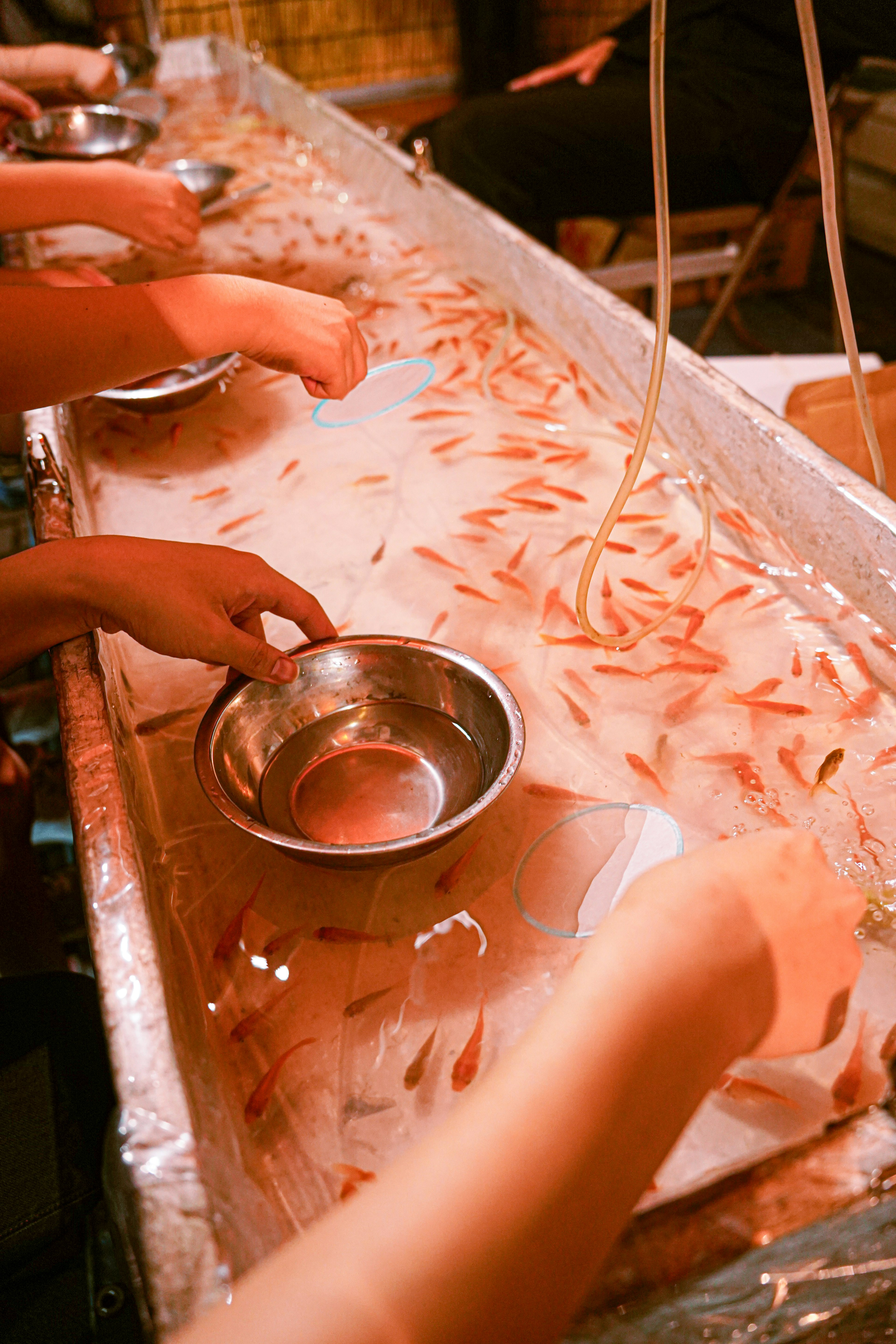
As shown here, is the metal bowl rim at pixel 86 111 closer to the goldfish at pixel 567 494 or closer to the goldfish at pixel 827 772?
the goldfish at pixel 567 494

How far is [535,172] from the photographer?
116 inches

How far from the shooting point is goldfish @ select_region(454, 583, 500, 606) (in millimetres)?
1294

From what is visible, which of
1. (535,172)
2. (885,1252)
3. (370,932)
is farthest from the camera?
(535,172)

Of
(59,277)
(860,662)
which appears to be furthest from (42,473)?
(860,662)

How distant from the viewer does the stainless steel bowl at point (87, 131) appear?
2.62 metres

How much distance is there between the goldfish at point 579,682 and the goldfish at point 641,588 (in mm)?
192

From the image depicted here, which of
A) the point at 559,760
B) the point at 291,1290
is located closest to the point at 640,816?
the point at 559,760

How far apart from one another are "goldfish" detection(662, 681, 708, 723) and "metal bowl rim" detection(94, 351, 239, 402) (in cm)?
107

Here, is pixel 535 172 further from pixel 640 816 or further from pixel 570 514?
pixel 640 816

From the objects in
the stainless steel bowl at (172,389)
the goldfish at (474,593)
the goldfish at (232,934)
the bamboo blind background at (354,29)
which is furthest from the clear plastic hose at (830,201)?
the bamboo blind background at (354,29)

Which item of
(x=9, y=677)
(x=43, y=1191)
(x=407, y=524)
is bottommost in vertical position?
(x=9, y=677)

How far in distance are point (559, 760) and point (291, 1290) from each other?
2.19 feet

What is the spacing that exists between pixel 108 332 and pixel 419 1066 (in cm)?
95

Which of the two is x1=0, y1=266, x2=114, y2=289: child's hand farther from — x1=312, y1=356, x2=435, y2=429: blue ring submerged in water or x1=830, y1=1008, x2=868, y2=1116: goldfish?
x1=830, y1=1008, x2=868, y2=1116: goldfish
